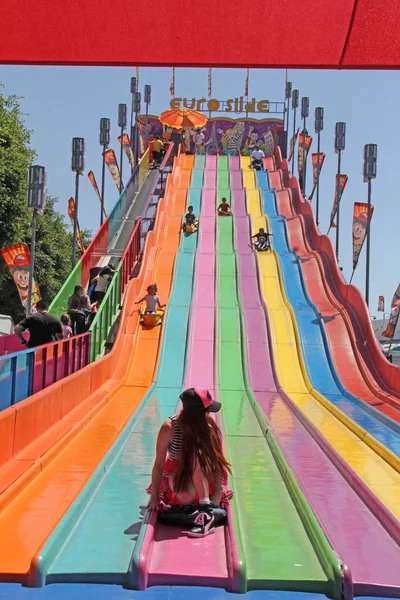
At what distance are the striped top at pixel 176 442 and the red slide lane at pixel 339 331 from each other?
6.74m

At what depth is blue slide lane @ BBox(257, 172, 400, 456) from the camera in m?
11.2

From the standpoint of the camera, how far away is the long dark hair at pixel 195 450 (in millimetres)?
5633

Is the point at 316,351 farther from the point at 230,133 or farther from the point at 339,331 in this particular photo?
the point at 230,133

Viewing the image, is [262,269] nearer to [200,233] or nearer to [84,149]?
[200,233]

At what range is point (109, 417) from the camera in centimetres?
1109

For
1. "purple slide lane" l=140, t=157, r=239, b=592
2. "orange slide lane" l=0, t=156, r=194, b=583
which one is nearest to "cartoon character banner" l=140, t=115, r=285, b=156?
"orange slide lane" l=0, t=156, r=194, b=583

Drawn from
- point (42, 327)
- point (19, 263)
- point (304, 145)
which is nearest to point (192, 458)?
point (42, 327)

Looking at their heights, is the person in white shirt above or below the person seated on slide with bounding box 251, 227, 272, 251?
above

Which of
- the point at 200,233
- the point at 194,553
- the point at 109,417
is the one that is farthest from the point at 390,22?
the point at 200,233

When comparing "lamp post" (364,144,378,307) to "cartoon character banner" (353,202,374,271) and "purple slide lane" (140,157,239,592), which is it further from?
"purple slide lane" (140,157,239,592)

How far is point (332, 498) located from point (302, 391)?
7.59 metres

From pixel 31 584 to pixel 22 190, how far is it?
28.7m

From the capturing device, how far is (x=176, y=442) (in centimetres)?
572

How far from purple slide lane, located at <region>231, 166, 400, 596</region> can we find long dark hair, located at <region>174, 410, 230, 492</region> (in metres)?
1.01
